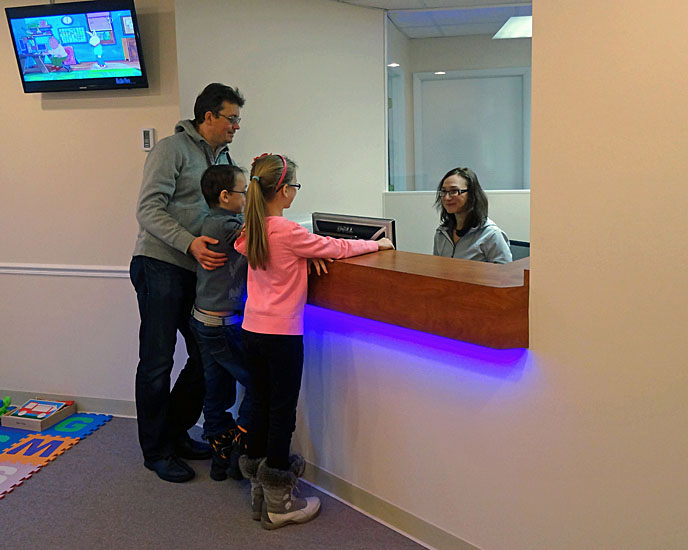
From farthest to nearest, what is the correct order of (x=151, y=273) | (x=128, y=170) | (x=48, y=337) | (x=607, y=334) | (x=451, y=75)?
(x=451, y=75) < (x=48, y=337) < (x=128, y=170) < (x=151, y=273) < (x=607, y=334)

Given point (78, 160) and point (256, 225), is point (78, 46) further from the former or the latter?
point (256, 225)

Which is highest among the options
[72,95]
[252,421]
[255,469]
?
[72,95]

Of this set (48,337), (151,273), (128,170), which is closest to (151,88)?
(128,170)

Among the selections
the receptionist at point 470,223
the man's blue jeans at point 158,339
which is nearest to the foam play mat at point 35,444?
the man's blue jeans at point 158,339

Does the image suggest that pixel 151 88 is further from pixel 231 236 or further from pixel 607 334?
pixel 607 334

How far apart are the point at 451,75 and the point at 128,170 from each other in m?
2.90

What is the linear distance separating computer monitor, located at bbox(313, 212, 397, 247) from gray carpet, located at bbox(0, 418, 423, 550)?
1.12m

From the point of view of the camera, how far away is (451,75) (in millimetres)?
5500

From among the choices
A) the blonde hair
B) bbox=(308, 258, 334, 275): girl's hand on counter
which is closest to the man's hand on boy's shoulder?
the blonde hair

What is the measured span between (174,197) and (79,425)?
61.3 inches

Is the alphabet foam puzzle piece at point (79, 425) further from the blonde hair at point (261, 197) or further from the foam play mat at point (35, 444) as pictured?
the blonde hair at point (261, 197)

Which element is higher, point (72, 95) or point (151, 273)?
point (72, 95)

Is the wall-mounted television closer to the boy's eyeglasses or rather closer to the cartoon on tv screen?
the cartoon on tv screen

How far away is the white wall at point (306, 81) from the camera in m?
3.73
